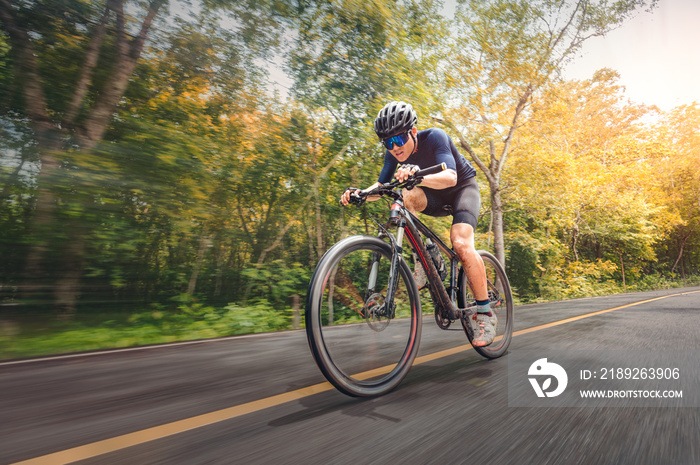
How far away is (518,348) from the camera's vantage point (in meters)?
3.68

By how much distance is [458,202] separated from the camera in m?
→ 3.19

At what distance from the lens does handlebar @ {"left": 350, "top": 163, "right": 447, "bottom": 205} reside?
2.61 m

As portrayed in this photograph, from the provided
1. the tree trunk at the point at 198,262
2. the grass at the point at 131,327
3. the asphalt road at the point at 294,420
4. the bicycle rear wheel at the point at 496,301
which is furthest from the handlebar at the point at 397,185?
the tree trunk at the point at 198,262

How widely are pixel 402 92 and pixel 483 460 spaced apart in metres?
8.29

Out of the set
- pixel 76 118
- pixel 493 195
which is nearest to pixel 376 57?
pixel 76 118

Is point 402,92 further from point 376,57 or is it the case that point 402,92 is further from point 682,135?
point 682,135

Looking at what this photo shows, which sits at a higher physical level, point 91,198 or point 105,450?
point 91,198

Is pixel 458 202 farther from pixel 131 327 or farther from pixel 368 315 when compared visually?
pixel 131 327

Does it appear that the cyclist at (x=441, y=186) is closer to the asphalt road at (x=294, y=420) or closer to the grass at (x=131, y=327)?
the asphalt road at (x=294, y=420)

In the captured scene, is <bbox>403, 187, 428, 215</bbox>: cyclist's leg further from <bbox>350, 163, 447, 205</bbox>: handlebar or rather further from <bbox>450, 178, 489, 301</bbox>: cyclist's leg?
<bbox>350, 163, 447, 205</bbox>: handlebar

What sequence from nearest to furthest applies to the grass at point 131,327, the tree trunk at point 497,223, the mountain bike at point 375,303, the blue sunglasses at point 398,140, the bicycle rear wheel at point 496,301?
the mountain bike at point 375,303 → the blue sunglasses at point 398,140 → the bicycle rear wheel at point 496,301 → the grass at point 131,327 → the tree trunk at point 497,223

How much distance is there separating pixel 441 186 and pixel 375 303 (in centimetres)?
93

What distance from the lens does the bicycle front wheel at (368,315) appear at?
7.16 ft

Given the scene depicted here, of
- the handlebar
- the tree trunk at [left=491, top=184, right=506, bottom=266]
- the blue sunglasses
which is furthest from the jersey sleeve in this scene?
the tree trunk at [left=491, top=184, right=506, bottom=266]
